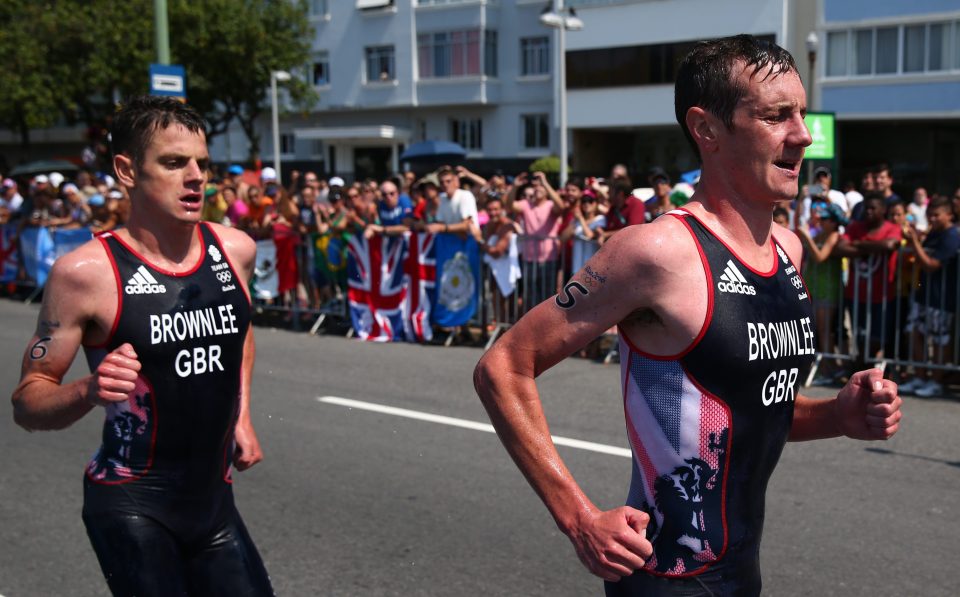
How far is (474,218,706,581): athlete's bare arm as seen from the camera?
2.16 meters

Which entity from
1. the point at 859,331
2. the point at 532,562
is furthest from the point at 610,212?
the point at 532,562

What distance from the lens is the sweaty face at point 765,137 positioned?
221 centimetres

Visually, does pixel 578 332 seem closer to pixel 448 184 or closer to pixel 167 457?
pixel 167 457

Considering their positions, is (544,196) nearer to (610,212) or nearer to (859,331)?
(610,212)

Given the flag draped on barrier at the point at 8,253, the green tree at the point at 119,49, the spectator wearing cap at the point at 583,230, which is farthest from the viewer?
the green tree at the point at 119,49

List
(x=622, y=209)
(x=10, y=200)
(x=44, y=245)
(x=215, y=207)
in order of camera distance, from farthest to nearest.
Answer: (x=10, y=200) < (x=44, y=245) < (x=215, y=207) < (x=622, y=209)

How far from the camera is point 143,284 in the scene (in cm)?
307

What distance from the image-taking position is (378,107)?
4519 centimetres

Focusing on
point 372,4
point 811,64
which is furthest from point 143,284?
point 372,4

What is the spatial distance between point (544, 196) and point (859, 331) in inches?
149

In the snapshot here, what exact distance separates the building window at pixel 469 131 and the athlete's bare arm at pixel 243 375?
40435 millimetres

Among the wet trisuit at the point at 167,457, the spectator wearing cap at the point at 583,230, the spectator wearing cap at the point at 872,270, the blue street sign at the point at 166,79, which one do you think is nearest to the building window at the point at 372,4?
the blue street sign at the point at 166,79

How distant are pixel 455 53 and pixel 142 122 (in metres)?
41.1

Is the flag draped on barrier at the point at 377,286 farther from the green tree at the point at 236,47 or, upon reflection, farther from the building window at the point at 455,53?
the building window at the point at 455,53
